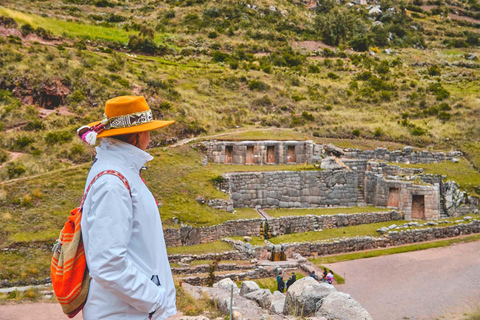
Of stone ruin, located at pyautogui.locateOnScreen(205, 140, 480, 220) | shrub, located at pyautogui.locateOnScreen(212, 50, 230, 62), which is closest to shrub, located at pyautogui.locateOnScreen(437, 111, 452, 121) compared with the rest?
stone ruin, located at pyautogui.locateOnScreen(205, 140, 480, 220)

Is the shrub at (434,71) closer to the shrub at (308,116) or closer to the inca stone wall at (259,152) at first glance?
the shrub at (308,116)

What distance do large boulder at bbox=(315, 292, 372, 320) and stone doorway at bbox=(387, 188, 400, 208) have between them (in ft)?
52.7

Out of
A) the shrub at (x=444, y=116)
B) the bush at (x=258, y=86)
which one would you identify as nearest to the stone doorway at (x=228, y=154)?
the bush at (x=258, y=86)

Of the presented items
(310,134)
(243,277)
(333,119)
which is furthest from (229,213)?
(333,119)

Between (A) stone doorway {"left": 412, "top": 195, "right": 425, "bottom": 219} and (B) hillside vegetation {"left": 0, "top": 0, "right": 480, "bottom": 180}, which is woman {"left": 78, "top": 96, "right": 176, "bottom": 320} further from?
(A) stone doorway {"left": 412, "top": 195, "right": 425, "bottom": 219}

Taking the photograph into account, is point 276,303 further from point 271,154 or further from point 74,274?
point 271,154

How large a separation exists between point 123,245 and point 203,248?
1394 cm

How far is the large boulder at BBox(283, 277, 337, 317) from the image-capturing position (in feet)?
28.2

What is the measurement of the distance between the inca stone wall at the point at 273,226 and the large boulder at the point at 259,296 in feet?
22.1

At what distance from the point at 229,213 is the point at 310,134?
1180 centimetres

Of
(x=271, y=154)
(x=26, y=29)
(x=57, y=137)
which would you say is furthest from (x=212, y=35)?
(x=57, y=137)

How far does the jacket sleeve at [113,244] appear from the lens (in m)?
3.30

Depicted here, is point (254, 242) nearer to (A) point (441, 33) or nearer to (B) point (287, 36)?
(B) point (287, 36)

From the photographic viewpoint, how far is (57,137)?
23547 millimetres
